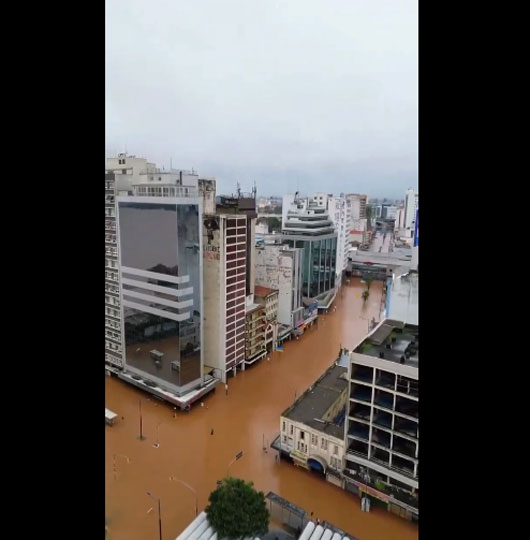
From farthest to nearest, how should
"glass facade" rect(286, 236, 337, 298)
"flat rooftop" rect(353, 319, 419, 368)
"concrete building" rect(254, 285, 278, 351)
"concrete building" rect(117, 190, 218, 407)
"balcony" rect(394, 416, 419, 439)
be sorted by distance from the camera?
"glass facade" rect(286, 236, 337, 298), "concrete building" rect(254, 285, 278, 351), "concrete building" rect(117, 190, 218, 407), "flat rooftop" rect(353, 319, 419, 368), "balcony" rect(394, 416, 419, 439)

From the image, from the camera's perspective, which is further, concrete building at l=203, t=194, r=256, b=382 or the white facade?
the white facade

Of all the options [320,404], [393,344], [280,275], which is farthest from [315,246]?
[393,344]

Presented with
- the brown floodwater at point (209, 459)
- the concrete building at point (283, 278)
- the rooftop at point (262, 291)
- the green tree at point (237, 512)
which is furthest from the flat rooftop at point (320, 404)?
the concrete building at point (283, 278)

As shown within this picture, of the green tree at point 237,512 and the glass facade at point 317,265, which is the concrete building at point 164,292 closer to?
the green tree at point 237,512

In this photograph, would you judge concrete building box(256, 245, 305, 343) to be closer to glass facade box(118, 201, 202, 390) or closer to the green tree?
glass facade box(118, 201, 202, 390)

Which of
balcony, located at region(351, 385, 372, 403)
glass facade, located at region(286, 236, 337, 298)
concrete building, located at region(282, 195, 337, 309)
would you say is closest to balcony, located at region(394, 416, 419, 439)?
balcony, located at region(351, 385, 372, 403)
